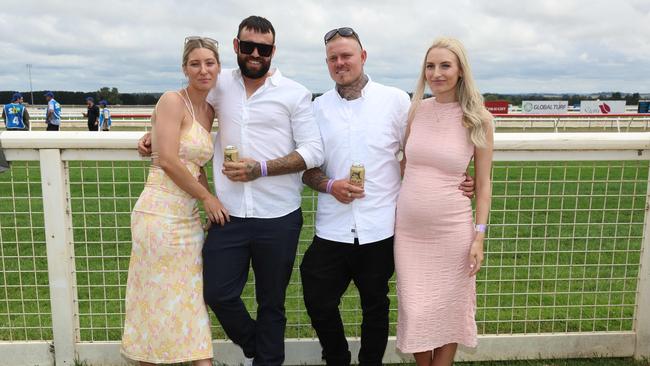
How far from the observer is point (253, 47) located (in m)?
2.93

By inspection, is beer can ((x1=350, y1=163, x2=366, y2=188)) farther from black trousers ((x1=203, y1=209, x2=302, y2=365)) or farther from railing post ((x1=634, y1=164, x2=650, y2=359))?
railing post ((x1=634, y1=164, x2=650, y2=359))

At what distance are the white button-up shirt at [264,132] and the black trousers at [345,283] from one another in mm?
365

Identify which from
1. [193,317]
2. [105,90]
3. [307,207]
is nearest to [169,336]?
[193,317]

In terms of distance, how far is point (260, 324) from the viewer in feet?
10.3

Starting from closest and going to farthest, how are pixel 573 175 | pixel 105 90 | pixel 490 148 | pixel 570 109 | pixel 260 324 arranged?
pixel 490 148, pixel 260 324, pixel 573 175, pixel 570 109, pixel 105 90

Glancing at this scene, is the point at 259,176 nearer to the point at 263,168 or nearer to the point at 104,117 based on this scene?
the point at 263,168

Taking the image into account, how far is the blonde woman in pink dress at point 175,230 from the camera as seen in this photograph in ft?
9.34

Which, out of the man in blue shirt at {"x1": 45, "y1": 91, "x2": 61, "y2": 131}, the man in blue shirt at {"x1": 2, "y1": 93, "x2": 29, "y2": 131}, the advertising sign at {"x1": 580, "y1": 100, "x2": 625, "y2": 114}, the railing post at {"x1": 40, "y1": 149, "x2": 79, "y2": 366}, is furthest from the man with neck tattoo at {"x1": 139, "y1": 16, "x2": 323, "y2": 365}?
the advertising sign at {"x1": 580, "y1": 100, "x2": 625, "y2": 114}

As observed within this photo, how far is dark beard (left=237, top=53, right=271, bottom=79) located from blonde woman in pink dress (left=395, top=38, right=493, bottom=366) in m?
0.86

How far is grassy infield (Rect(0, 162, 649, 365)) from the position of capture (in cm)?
356

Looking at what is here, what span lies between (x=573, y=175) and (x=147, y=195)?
9401 mm

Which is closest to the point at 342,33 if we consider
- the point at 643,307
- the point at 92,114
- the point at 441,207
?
the point at 441,207

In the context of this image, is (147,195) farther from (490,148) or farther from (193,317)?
(490,148)

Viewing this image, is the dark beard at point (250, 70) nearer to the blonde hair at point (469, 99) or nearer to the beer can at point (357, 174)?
the beer can at point (357, 174)
